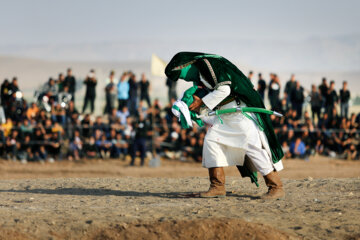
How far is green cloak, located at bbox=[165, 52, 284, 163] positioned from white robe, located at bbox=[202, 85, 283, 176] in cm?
11

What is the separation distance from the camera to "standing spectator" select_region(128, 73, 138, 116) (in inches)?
884

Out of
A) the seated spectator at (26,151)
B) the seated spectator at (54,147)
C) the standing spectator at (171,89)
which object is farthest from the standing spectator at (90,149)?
the standing spectator at (171,89)

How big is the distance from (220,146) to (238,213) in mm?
1169

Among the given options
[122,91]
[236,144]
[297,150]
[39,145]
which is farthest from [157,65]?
[236,144]

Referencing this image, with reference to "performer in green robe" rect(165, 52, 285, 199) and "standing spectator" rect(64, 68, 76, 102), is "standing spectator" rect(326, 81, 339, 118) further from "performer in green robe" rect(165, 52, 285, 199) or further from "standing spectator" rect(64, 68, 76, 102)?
"performer in green robe" rect(165, 52, 285, 199)

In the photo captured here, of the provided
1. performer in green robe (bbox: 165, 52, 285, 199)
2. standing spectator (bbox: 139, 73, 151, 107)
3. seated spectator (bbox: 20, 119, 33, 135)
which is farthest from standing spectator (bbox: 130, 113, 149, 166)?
performer in green robe (bbox: 165, 52, 285, 199)

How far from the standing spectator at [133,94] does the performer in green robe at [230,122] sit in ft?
45.4

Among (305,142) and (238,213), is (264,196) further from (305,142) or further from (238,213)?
(305,142)

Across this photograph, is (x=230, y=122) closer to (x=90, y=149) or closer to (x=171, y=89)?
(x=90, y=149)

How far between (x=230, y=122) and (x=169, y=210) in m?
1.49

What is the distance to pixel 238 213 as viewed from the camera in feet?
25.4

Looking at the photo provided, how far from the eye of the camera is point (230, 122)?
862cm

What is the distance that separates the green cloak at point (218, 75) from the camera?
837 centimetres

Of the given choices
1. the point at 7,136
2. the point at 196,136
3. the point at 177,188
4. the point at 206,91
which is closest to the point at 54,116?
the point at 7,136
